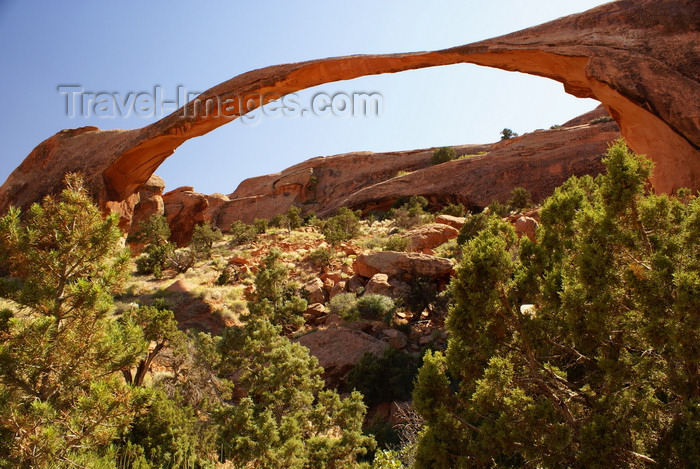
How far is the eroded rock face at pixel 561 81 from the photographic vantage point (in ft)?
25.7

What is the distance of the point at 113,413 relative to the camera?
168 inches

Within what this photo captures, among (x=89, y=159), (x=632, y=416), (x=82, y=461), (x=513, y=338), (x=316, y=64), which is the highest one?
(x=316, y=64)

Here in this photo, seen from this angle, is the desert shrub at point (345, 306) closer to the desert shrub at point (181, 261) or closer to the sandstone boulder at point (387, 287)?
the sandstone boulder at point (387, 287)

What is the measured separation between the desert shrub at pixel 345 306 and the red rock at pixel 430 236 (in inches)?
161

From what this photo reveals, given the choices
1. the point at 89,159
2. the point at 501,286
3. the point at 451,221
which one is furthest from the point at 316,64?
the point at 501,286

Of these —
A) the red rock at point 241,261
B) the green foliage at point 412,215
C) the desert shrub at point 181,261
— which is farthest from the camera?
the green foliage at point 412,215

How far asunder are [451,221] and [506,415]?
14.9 metres

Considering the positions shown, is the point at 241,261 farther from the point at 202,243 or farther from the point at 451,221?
the point at 451,221

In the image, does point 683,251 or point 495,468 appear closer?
point 683,251

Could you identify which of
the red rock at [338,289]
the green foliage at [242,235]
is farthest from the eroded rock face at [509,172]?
the red rock at [338,289]

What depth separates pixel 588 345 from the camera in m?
3.82

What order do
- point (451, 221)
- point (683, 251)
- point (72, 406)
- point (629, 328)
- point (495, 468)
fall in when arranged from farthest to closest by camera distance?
point (451, 221) < point (72, 406) < point (495, 468) < point (629, 328) < point (683, 251)

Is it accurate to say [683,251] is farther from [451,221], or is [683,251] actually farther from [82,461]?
[451,221]

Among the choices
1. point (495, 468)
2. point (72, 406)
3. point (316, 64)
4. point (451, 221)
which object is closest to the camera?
point (495, 468)
